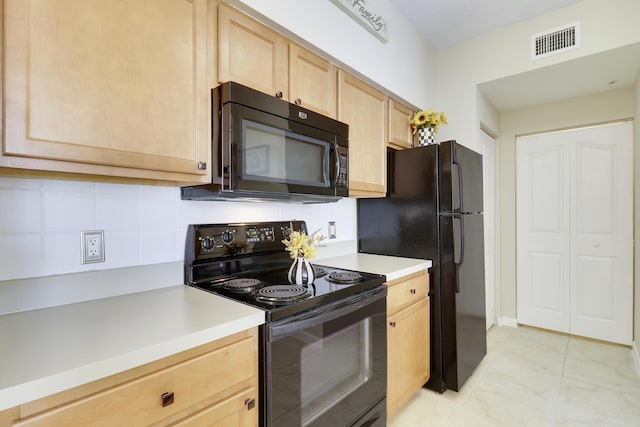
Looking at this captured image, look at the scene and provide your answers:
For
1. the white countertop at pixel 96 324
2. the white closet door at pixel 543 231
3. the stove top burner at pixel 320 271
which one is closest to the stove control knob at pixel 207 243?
the white countertop at pixel 96 324

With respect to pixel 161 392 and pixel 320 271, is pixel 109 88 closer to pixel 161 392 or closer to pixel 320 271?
pixel 161 392

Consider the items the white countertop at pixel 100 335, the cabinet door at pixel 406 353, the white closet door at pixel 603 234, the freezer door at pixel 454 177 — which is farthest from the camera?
the white closet door at pixel 603 234

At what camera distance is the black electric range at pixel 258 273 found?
1238 millimetres

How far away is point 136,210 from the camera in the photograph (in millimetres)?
1340

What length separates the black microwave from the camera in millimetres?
1252

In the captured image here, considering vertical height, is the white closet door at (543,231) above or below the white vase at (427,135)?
below

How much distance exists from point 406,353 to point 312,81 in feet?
5.37

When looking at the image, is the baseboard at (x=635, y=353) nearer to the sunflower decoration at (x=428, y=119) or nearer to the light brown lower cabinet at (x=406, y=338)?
the light brown lower cabinet at (x=406, y=338)

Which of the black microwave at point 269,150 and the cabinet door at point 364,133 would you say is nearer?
the black microwave at point 269,150

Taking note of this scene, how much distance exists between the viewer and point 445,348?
83.5 inches

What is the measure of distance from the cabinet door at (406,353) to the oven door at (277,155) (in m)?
0.86

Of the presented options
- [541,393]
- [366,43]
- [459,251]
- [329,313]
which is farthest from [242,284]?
[541,393]

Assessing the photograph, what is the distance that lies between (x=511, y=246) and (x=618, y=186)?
103 cm

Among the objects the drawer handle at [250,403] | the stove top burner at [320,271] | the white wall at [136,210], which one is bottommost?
the drawer handle at [250,403]
